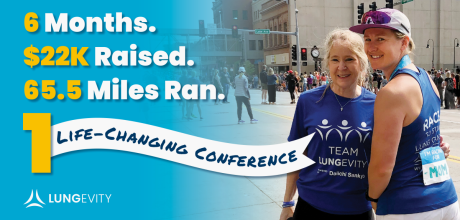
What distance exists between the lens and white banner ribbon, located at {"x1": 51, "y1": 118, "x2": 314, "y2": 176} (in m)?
2.65

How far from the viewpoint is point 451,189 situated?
5.77ft

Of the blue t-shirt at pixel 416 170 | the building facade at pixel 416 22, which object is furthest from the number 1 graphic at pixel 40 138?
the building facade at pixel 416 22

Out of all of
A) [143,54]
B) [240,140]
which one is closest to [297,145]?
[143,54]

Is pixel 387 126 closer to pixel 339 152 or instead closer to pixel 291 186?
pixel 339 152

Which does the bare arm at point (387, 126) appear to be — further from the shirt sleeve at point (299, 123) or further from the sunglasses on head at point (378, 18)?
the shirt sleeve at point (299, 123)

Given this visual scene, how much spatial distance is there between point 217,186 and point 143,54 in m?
2.05

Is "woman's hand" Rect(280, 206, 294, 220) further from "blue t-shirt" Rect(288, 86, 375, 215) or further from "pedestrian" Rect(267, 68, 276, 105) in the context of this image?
"pedestrian" Rect(267, 68, 276, 105)

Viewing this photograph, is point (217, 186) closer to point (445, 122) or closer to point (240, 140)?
point (240, 140)

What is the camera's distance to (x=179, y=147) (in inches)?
146

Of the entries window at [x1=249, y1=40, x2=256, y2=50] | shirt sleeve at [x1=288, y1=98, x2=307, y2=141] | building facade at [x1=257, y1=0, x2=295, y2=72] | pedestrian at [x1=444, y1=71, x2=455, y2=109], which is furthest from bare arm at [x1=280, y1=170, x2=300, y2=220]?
window at [x1=249, y1=40, x2=256, y2=50]

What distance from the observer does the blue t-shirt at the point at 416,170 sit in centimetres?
162

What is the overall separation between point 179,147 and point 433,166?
2.47m

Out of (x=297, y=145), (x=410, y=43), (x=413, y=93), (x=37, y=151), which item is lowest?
A: (x=37, y=151)

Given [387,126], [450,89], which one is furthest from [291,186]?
[450,89]
